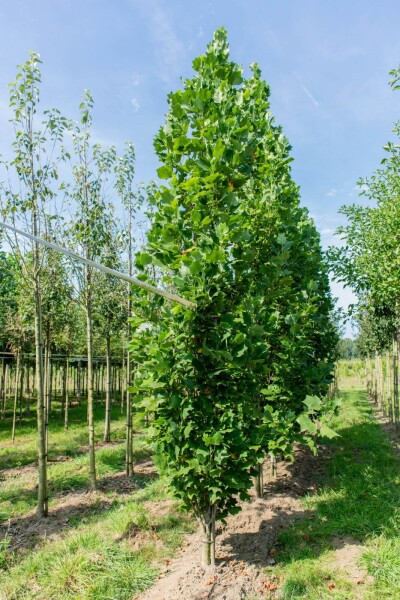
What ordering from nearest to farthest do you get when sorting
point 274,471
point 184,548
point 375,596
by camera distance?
point 375,596 < point 184,548 < point 274,471

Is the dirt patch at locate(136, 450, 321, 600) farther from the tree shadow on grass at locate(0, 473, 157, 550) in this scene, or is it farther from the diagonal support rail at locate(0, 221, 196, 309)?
the diagonal support rail at locate(0, 221, 196, 309)

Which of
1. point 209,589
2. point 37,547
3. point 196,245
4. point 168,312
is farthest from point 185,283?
point 37,547

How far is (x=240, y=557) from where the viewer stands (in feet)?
16.7

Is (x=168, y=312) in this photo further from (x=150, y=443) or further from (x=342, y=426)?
(x=342, y=426)

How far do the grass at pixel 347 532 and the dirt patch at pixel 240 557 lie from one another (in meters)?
0.21

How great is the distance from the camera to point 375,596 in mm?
4098

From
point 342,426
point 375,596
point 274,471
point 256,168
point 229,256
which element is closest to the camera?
point 375,596

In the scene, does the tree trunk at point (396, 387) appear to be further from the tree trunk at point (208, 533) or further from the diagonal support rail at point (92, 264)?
the diagonal support rail at point (92, 264)

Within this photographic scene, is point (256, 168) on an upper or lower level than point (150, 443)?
upper

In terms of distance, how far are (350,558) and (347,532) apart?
745 millimetres

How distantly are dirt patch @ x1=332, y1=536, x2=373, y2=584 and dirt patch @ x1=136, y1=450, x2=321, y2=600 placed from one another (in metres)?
0.77

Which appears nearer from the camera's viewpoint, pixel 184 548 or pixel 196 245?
pixel 196 245

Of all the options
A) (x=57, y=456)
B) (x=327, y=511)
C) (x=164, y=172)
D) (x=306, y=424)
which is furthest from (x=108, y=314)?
(x=164, y=172)

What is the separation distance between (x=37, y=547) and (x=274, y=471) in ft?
15.2
